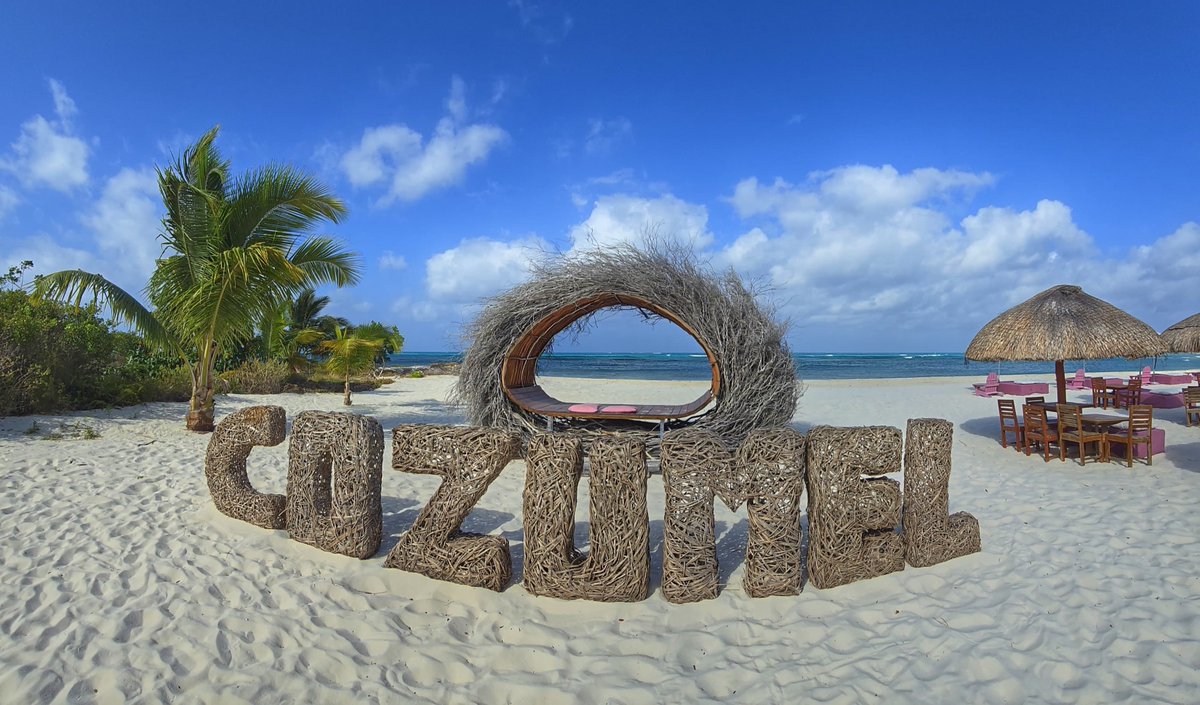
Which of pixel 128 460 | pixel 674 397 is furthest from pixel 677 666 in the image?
pixel 674 397

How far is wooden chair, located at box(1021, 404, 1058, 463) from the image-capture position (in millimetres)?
8367

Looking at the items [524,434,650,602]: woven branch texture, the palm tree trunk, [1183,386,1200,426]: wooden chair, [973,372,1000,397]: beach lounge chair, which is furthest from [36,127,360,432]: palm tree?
[973,372,1000,397]: beach lounge chair

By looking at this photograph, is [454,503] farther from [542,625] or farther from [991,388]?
[991,388]

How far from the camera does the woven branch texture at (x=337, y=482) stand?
4441 millimetres

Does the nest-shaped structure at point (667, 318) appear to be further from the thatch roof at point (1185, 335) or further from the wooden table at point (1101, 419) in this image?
the thatch roof at point (1185, 335)

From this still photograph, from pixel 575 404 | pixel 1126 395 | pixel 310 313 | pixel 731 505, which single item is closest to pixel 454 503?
pixel 731 505

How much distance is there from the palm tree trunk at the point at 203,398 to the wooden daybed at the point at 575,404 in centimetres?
553

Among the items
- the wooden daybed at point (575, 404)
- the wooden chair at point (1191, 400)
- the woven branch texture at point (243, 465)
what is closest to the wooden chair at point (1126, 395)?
the wooden chair at point (1191, 400)

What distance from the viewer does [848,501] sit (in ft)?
13.4

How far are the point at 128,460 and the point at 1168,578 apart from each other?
1027cm

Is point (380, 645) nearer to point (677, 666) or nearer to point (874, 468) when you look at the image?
point (677, 666)

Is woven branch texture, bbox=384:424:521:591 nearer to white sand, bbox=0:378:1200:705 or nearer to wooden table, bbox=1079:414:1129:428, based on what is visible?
white sand, bbox=0:378:1200:705

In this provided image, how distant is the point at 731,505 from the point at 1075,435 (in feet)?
23.8

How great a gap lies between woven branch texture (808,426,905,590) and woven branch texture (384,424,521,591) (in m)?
2.17
